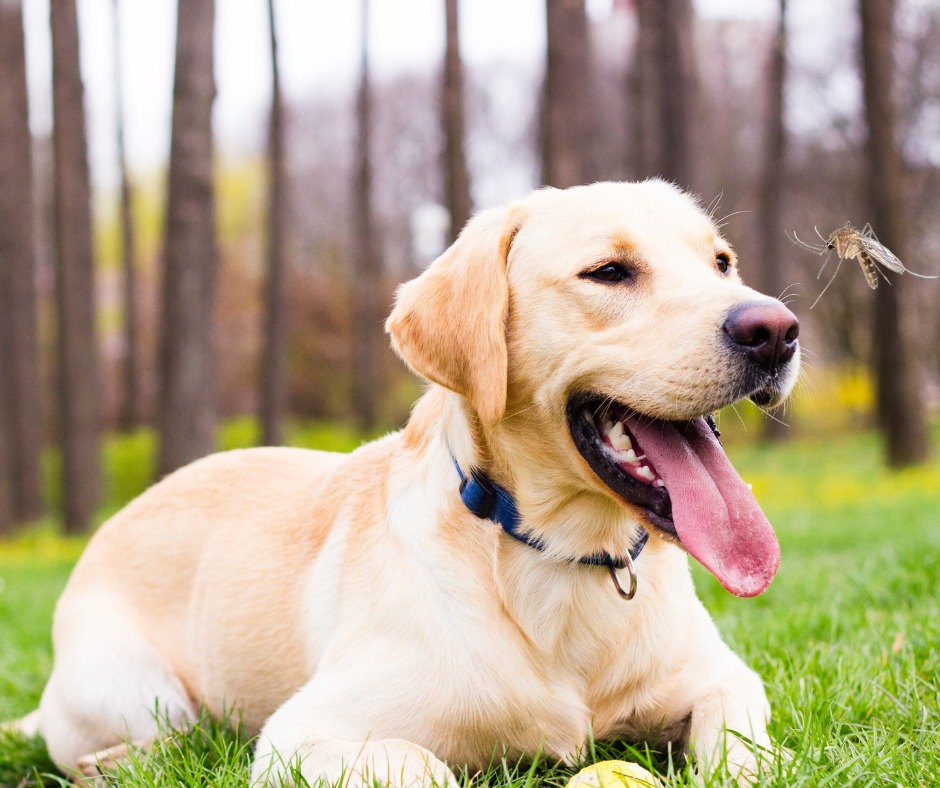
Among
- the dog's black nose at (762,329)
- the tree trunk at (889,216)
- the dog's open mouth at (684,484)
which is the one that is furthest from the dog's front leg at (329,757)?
the tree trunk at (889,216)

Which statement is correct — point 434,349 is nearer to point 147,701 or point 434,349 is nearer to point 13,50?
point 147,701

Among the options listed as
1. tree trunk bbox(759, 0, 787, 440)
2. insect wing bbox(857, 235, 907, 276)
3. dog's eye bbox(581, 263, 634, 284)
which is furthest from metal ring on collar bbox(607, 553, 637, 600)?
tree trunk bbox(759, 0, 787, 440)

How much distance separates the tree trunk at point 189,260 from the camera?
8461mm

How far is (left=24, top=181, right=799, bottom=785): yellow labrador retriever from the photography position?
238 cm

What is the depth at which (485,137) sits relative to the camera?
25.4 meters

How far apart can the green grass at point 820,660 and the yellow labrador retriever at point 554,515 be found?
0.49 feet

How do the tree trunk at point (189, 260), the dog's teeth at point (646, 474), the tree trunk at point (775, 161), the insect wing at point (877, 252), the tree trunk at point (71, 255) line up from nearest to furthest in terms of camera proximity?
the dog's teeth at point (646, 474), the insect wing at point (877, 252), the tree trunk at point (189, 260), the tree trunk at point (71, 255), the tree trunk at point (775, 161)

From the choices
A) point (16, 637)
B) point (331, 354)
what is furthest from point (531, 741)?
point (331, 354)

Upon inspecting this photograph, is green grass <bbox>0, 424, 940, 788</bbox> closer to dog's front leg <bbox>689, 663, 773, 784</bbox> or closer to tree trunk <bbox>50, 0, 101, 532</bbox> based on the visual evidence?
dog's front leg <bbox>689, 663, 773, 784</bbox>

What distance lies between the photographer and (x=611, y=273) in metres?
2.59

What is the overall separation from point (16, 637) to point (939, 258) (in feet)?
68.9

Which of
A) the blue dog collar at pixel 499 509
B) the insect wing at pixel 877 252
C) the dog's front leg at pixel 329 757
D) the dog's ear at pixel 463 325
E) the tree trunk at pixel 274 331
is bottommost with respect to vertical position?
the tree trunk at pixel 274 331

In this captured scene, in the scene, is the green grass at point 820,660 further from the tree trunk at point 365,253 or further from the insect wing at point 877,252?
the tree trunk at point 365,253

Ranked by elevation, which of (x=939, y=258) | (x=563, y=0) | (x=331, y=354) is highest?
(x=563, y=0)
